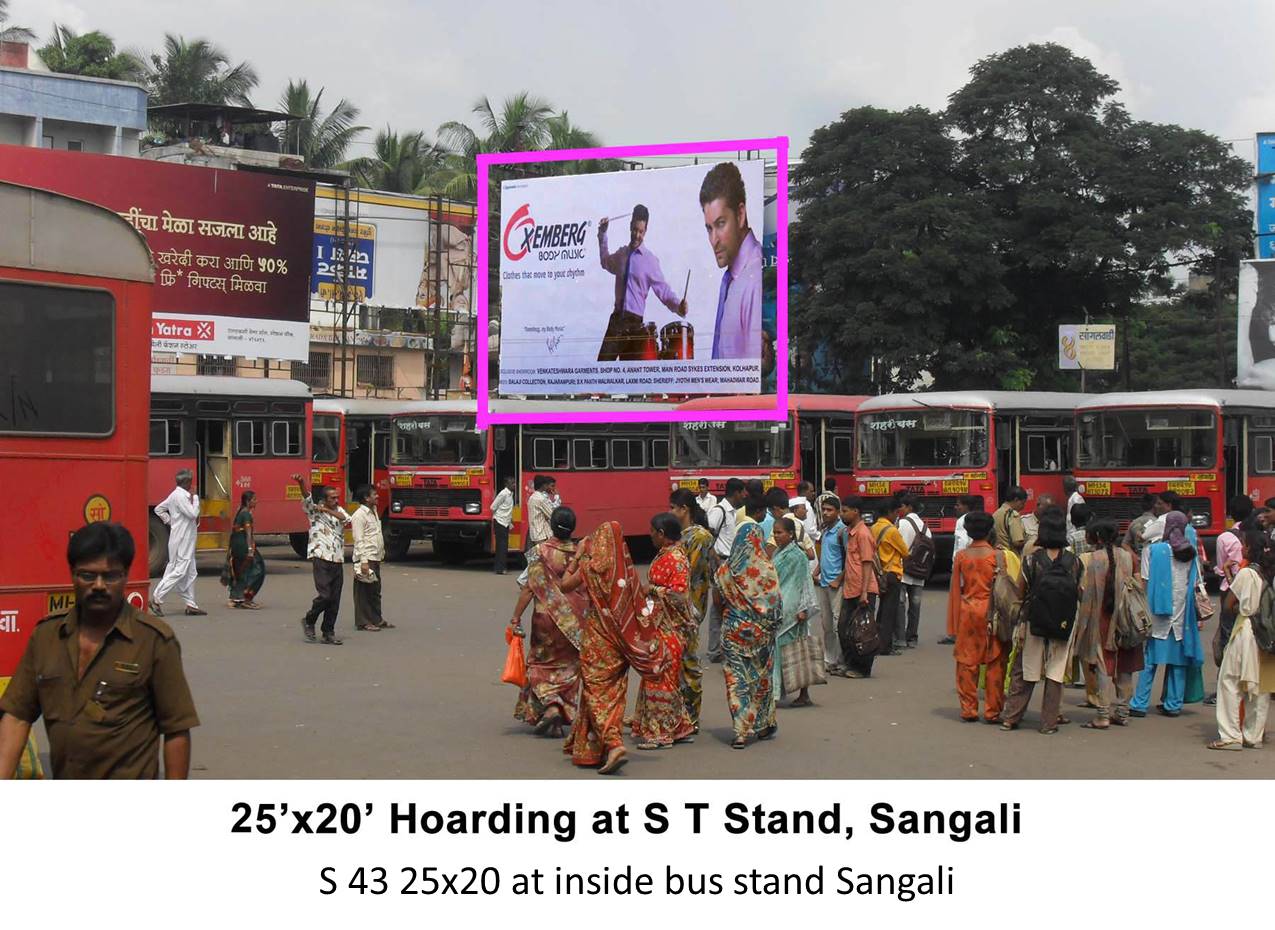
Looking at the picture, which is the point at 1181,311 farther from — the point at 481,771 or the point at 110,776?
the point at 110,776

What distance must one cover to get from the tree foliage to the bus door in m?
17.3

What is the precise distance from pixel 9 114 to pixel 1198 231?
29228 mm

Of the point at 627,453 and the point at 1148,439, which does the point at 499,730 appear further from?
the point at 627,453

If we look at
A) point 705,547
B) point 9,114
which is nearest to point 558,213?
point 705,547

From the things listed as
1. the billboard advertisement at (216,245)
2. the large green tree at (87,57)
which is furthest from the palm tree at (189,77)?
the billboard advertisement at (216,245)

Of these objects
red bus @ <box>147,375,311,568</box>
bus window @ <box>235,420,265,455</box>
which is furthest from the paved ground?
bus window @ <box>235,420,265,455</box>

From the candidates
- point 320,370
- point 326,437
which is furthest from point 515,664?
point 320,370

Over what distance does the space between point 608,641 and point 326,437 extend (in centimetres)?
1864

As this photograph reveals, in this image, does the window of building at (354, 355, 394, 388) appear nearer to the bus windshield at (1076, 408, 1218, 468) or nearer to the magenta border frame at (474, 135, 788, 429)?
the magenta border frame at (474, 135, 788, 429)

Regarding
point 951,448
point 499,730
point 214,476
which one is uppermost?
point 951,448

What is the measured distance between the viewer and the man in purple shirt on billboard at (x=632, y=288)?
1891cm

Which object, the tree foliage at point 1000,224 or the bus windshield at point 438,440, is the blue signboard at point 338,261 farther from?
the bus windshield at point 438,440

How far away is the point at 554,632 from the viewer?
9492 millimetres

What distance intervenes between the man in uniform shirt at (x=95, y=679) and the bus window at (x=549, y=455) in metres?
19.3
